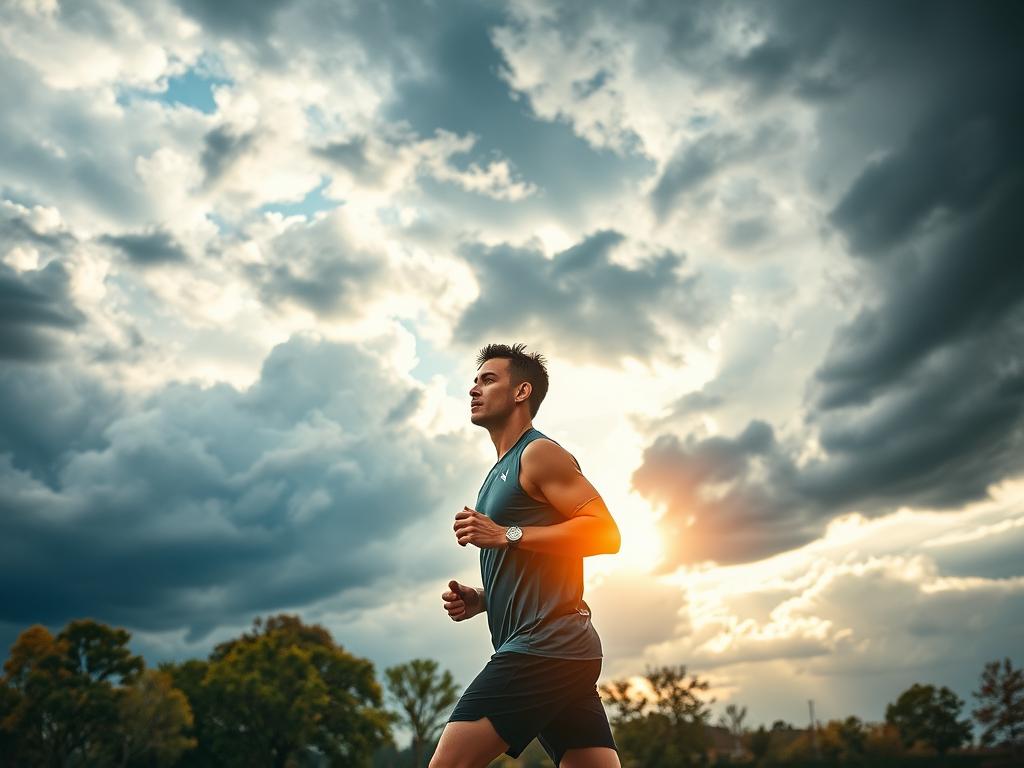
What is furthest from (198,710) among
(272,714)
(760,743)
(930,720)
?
(930,720)

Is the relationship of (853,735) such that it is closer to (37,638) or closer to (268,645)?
(268,645)

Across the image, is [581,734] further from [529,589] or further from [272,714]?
[272,714]

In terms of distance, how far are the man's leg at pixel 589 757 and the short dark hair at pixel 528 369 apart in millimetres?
1825

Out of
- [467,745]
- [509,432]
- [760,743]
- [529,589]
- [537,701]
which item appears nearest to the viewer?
[467,745]

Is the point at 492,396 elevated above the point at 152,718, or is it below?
below

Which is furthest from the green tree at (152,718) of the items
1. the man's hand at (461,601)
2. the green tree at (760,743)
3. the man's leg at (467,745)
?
the man's leg at (467,745)

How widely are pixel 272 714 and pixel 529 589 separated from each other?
52.9m

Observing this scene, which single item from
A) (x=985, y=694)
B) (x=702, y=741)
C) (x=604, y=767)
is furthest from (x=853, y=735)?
(x=604, y=767)

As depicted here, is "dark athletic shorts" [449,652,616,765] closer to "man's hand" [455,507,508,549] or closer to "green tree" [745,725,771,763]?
"man's hand" [455,507,508,549]

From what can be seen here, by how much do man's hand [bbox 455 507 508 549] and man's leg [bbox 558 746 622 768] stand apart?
3.88 ft

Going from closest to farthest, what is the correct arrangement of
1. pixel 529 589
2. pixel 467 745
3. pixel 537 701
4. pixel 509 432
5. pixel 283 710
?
pixel 467 745 < pixel 537 701 < pixel 529 589 < pixel 509 432 < pixel 283 710

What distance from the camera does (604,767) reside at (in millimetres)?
4504

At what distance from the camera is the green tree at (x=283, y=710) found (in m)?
51.8

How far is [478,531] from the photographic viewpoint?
431cm
